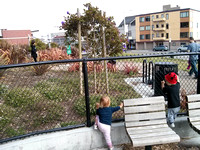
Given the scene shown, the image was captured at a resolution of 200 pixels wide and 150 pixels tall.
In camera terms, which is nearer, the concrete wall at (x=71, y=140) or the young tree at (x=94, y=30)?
the concrete wall at (x=71, y=140)

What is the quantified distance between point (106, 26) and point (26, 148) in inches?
149

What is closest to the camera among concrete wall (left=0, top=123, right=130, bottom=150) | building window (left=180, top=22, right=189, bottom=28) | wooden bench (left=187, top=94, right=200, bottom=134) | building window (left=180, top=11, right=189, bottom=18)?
concrete wall (left=0, top=123, right=130, bottom=150)

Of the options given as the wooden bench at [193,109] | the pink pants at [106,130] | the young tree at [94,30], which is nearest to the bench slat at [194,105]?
the wooden bench at [193,109]

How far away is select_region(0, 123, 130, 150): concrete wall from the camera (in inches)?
120

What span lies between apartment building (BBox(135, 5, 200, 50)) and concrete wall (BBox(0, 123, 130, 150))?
55538 mm

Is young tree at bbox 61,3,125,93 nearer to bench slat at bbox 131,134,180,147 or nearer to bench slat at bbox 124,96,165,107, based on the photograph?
bench slat at bbox 124,96,165,107

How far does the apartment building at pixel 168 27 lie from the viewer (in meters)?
57.0

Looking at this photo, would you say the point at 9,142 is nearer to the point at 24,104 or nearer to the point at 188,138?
the point at 24,104

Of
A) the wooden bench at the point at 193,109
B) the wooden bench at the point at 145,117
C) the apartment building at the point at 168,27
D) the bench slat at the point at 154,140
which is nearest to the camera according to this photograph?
the bench slat at the point at 154,140

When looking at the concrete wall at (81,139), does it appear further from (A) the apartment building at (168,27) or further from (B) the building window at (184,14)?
(B) the building window at (184,14)

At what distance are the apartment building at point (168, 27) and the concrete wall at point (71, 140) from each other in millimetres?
55538

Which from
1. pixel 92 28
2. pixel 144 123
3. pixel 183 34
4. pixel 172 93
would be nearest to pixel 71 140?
pixel 144 123

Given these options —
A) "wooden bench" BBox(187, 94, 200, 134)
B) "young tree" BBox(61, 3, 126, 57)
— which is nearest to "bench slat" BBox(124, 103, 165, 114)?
"wooden bench" BBox(187, 94, 200, 134)

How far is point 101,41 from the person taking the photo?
5930mm
